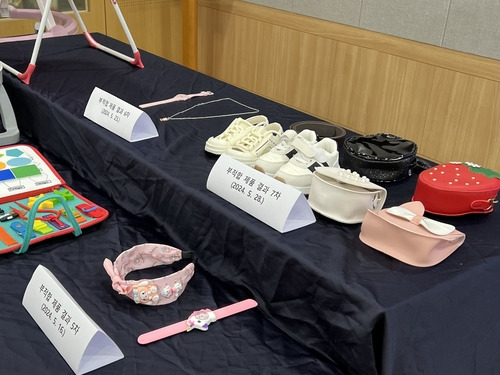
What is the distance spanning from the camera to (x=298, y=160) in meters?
1.13

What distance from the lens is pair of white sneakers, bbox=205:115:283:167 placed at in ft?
3.98

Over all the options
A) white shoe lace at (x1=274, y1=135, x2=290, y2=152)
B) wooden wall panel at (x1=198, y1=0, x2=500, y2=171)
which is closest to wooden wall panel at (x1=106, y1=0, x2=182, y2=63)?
wooden wall panel at (x1=198, y1=0, x2=500, y2=171)

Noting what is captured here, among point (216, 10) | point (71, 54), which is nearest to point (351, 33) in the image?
point (216, 10)

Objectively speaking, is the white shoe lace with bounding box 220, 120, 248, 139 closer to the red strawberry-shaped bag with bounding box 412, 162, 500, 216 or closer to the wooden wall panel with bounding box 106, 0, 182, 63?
the red strawberry-shaped bag with bounding box 412, 162, 500, 216

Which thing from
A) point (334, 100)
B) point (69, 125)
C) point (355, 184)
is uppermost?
point (355, 184)

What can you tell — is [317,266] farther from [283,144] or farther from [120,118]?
[120,118]

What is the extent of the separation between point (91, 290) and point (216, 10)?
2577mm

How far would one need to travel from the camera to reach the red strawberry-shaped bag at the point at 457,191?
1.06 metres

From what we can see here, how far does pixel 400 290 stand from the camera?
34.7 inches

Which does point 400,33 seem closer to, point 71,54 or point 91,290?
point 71,54

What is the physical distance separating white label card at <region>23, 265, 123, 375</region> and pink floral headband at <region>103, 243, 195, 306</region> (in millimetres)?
128

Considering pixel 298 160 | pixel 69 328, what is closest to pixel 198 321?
pixel 69 328

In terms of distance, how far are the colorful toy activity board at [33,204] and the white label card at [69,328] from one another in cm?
23

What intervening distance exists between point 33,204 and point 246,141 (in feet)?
1.62
